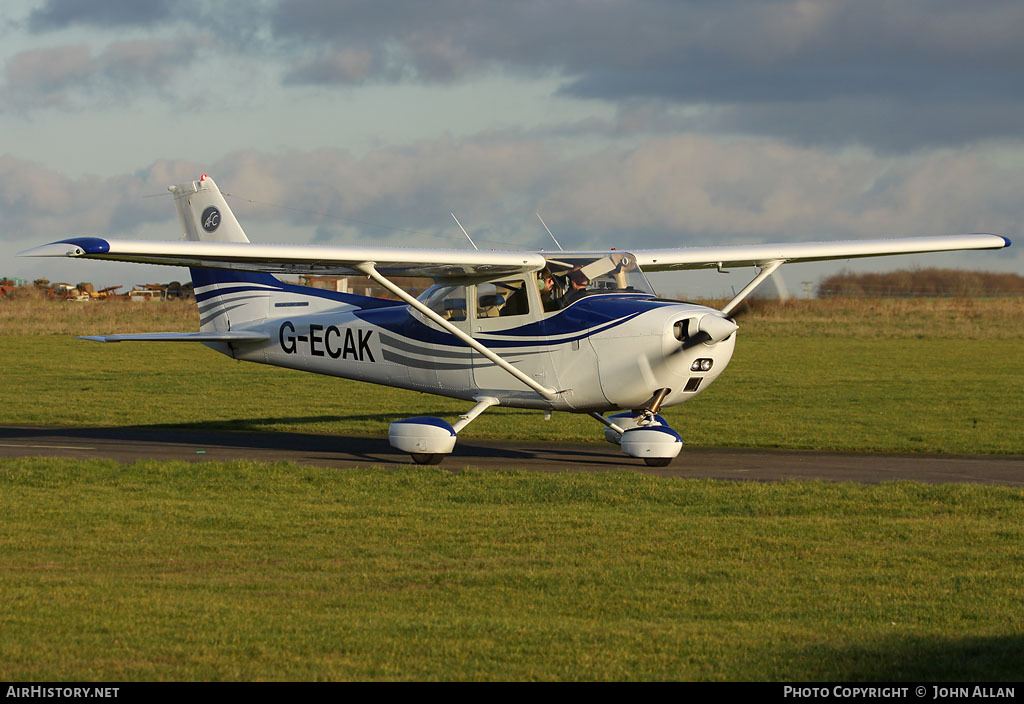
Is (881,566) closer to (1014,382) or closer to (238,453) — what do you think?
(238,453)

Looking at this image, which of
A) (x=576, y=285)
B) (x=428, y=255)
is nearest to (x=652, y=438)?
(x=576, y=285)

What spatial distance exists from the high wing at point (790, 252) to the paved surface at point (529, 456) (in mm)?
2643

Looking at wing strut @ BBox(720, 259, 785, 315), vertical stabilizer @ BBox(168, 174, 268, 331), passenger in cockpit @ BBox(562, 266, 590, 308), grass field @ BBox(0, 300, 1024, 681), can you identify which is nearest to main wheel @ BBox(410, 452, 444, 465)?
grass field @ BBox(0, 300, 1024, 681)

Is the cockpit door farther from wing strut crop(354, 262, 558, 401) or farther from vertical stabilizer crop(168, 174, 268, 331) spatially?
vertical stabilizer crop(168, 174, 268, 331)

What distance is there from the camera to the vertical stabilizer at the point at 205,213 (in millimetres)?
17891

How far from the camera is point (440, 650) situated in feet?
18.5

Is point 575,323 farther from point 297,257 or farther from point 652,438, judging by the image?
point 297,257

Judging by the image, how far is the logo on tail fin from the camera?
18000mm

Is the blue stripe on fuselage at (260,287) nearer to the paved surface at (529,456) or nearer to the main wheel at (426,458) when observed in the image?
the paved surface at (529,456)

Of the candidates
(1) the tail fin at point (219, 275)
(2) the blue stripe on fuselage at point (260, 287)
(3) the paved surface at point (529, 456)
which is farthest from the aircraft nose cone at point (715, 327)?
(1) the tail fin at point (219, 275)

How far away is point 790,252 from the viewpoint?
16.2m

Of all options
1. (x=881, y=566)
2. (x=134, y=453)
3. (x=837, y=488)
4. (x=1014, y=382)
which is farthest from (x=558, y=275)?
(x=1014, y=382)

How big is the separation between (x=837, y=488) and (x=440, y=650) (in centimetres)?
657

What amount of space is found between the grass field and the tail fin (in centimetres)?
586
